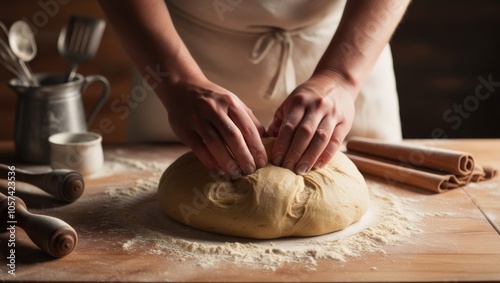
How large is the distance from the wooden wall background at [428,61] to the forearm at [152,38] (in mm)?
1991

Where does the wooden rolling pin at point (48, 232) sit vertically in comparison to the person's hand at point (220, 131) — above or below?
below

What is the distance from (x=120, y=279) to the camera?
3.93 feet

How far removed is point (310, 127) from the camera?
1.42 m

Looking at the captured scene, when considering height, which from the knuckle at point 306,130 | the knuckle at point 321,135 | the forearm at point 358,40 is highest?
the forearm at point 358,40

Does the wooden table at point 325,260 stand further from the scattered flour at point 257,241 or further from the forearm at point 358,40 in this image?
the forearm at point 358,40

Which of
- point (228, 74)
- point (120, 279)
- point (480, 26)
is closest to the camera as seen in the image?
point (120, 279)

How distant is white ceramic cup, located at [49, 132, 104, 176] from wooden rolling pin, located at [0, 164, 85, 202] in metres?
0.15

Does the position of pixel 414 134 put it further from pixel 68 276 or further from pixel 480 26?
pixel 68 276

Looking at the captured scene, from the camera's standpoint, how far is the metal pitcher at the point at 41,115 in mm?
1885

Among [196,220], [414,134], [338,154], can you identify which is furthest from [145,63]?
[414,134]

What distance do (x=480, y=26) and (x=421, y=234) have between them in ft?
7.70
